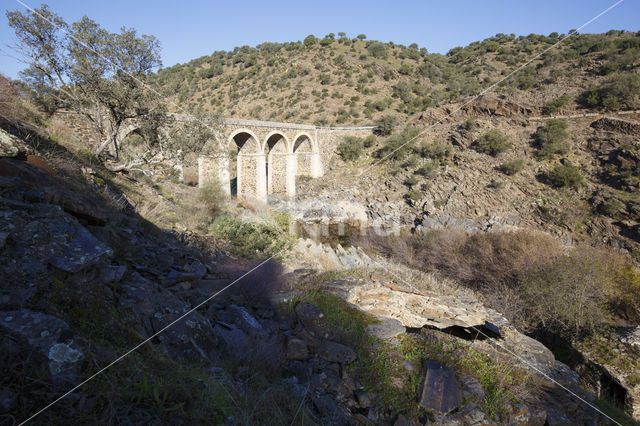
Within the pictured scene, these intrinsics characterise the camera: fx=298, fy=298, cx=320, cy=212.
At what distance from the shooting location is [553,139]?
1648cm

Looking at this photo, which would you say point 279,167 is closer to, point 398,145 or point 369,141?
point 369,141

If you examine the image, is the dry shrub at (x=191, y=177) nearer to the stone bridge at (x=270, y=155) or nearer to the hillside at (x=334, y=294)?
the stone bridge at (x=270, y=155)

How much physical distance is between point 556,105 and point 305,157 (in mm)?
17879

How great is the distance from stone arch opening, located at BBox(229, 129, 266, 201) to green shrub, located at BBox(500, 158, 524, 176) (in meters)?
14.7

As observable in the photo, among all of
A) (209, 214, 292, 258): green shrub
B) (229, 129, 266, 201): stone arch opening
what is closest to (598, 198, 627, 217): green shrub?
(209, 214, 292, 258): green shrub

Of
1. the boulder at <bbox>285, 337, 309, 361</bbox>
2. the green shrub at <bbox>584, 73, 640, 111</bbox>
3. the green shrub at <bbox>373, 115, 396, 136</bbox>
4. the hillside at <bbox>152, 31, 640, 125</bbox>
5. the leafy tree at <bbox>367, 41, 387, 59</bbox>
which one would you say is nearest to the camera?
the boulder at <bbox>285, 337, 309, 361</bbox>

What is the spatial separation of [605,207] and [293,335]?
52.3 feet

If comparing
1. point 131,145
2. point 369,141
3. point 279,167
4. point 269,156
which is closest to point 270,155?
point 269,156

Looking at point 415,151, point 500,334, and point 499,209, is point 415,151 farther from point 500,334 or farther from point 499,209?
point 500,334

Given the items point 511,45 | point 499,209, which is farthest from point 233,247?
point 511,45

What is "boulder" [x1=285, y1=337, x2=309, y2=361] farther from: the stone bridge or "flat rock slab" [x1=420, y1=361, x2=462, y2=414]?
the stone bridge

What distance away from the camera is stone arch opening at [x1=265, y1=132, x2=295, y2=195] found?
2282 cm

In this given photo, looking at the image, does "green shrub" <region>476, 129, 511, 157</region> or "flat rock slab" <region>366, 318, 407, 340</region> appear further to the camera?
"green shrub" <region>476, 129, 511, 157</region>

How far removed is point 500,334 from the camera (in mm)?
4422
